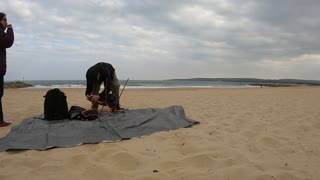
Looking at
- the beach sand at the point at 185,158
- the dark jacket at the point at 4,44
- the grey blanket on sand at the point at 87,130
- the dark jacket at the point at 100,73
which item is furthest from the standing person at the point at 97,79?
the beach sand at the point at 185,158

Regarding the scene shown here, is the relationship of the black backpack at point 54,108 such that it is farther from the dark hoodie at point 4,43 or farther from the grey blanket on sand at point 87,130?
the dark hoodie at point 4,43

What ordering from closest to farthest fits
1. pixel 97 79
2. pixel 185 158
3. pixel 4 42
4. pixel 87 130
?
pixel 185 158
pixel 87 130
pixel 4 42
pixel 97 79

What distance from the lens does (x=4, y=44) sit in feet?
15.9

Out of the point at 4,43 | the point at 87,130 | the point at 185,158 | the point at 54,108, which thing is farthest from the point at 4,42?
the point at 185,158

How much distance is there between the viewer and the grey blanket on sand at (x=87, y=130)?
3.62 metres

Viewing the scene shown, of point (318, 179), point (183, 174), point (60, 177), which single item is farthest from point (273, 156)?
point (60, 177)

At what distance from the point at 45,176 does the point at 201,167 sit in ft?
4.82

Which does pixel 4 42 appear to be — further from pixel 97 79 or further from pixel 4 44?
pixel 97 79

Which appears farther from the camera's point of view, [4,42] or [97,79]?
[97,79]

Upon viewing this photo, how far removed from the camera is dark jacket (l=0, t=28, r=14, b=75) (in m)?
4.77

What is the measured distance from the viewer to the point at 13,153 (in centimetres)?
329

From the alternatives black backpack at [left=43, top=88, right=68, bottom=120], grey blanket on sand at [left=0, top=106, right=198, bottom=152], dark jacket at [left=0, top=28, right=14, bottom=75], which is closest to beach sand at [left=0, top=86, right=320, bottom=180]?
grey blanket on sand at [left=0, top=106, right=198, bottom=152]

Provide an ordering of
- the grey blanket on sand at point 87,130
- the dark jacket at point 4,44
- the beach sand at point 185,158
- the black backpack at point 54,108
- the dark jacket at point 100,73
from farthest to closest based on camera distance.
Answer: the dark jacket at point 100,73 < the black backpack at point 54,108 < the dark jacket at point 4,44 < the grey blanket on sand at point 87,130 < the beach sand at point 185,158

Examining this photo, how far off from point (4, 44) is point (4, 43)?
0.02 m
